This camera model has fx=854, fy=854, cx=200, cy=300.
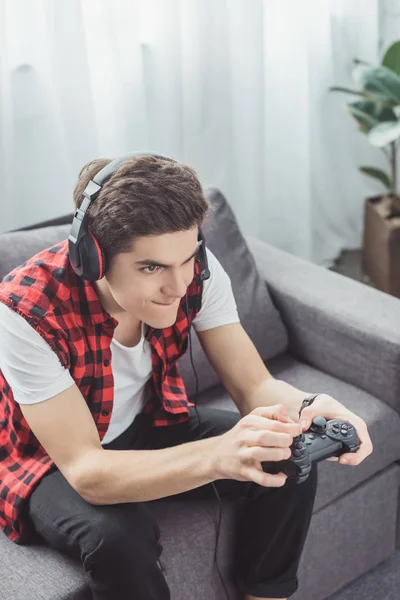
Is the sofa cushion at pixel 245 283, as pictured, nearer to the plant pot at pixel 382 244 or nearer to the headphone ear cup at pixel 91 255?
the headphone ear cup at pixel 91 255

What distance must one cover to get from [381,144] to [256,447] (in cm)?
138

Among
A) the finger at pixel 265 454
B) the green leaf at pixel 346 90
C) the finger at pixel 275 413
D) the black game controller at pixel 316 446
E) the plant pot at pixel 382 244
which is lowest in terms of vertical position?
the plant pot at pixel 382 244

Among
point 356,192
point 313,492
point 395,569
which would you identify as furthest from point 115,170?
point 356,192

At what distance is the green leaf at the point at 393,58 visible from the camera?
245 centimetres

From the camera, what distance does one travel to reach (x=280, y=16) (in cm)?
252

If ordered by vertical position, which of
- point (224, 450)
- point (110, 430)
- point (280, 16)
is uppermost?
point (280, 16)

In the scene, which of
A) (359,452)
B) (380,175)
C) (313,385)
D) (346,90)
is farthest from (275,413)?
(380,175)

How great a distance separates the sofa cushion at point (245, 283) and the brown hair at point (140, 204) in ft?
1.98

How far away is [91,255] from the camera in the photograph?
1232 mm

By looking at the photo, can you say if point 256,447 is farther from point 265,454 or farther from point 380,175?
point 380,175

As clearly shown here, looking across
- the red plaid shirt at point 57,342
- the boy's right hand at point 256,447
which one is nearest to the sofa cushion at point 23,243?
the red plaid shirt at point 57,342

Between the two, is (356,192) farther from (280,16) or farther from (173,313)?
Answer: (173,313)

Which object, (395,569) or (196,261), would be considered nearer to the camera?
(196,261)

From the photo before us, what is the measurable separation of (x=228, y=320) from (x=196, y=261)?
161 millimetres
